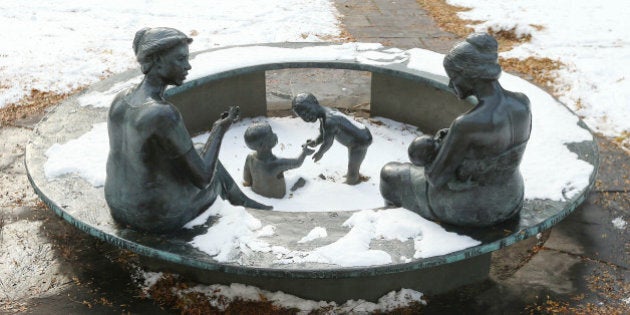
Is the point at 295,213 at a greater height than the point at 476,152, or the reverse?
the point at 476,152

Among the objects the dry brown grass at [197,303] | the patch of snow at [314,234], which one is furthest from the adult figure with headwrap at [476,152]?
the dry brown grass at [197,303]

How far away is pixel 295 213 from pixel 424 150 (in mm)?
920

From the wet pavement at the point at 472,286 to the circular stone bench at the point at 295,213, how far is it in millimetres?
247

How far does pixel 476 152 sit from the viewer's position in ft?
12.3

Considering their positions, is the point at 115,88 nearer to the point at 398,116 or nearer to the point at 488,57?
the point at 398,116

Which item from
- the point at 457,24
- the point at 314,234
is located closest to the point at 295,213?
the point at 314,234

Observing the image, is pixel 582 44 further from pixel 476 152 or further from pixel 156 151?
pixel 156 151

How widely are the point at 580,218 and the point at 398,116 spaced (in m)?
2.40

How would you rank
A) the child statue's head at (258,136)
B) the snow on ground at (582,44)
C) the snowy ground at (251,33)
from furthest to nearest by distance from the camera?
the snowy ground at (251,33)
the snow on ground at (582,44)
the child statue's head at (258,136)

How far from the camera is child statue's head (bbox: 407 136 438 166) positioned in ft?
12.8

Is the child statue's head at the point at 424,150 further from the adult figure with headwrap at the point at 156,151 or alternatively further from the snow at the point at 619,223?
the snow at the point at 619,223

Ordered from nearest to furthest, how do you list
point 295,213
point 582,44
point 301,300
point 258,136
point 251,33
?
point 295,213
point 301,300
point 258,136
point 582,44
point 251,33

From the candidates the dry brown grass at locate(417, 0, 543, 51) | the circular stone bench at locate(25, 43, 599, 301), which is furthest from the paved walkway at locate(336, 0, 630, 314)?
the dry brown grass at locate(417, 0, 543, 51)

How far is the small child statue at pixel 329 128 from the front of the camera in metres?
5.17
